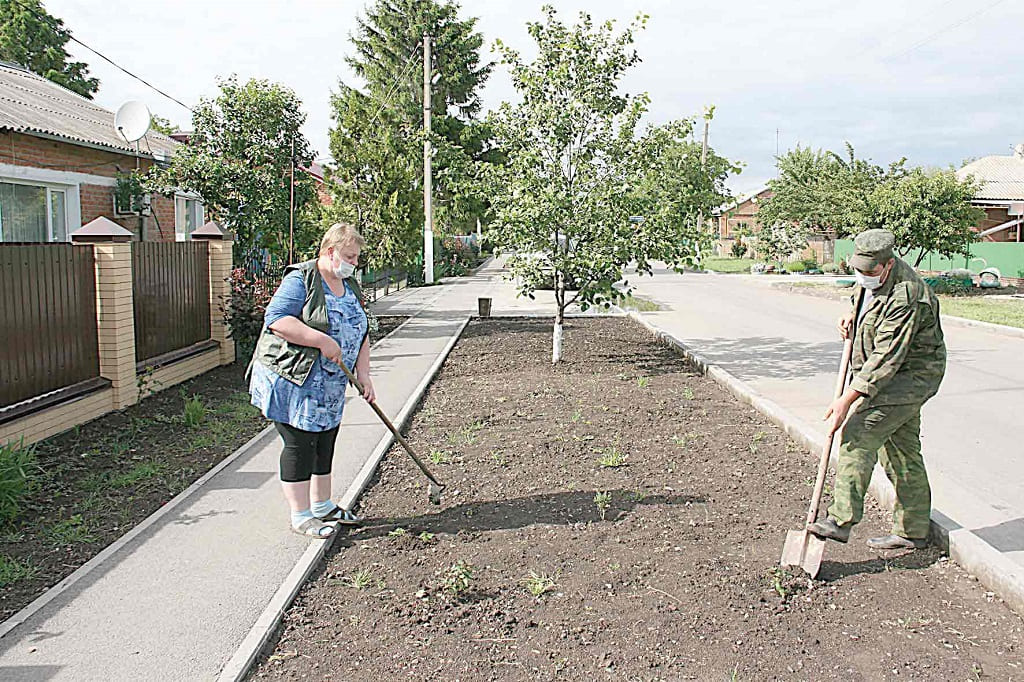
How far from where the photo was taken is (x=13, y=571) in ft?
14.9

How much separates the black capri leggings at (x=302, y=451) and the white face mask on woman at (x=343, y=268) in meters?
0.88

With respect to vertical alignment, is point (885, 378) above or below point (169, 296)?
below

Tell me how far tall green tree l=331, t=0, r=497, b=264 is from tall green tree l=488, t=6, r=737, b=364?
11.4 metres

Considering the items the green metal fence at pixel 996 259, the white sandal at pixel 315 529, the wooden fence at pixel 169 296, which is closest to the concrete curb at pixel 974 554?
the white sandal at pixel 315 529

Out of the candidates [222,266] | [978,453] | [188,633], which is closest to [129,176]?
[222,266]

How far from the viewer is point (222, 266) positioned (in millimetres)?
11328

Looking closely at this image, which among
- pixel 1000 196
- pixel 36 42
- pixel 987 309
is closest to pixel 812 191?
pixel 1000 196

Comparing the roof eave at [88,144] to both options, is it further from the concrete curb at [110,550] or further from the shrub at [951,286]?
the shrub at [951,286]

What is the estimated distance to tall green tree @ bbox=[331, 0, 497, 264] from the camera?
22.4 m

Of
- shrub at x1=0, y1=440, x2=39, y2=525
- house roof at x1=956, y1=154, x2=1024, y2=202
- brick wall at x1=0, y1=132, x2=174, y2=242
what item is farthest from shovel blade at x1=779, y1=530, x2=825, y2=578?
house roof at x1=956, y1=154, x2=1024, y2=202

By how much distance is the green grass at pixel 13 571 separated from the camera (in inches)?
175

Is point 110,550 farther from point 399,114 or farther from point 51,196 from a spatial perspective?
point 399,114

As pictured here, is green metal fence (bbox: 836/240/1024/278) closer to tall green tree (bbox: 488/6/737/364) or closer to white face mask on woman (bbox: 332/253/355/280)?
tall green tree (bbox: 488/6/737/364)

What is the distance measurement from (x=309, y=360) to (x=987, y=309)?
19.0 metres
